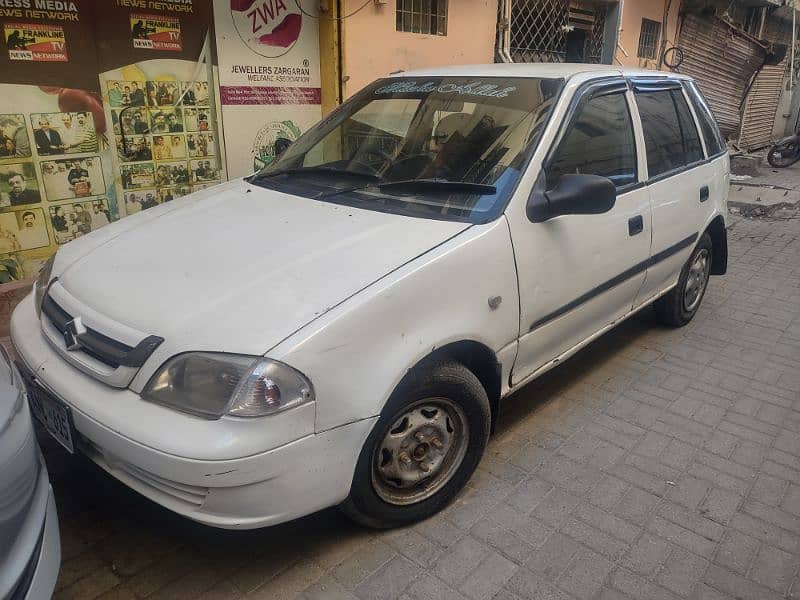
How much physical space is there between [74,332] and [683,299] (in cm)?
396

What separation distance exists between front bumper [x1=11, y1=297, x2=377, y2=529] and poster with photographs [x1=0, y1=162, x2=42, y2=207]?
305 cm

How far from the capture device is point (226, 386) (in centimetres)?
189

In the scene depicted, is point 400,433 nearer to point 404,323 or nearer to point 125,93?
point 404,323

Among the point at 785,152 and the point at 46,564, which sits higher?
the point at 46,564

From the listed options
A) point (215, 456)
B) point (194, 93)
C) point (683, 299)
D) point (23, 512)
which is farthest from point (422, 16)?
point (23, 512)

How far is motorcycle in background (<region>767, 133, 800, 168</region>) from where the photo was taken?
12.5m

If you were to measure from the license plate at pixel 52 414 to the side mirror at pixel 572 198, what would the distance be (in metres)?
1.95

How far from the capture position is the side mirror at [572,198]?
8.60ft

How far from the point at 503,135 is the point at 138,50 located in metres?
3.54

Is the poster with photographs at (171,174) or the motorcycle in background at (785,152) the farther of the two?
the motorcycle in background at (785,152)

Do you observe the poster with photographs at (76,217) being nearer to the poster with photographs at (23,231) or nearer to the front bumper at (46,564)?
the poster with photographs at (23,231)

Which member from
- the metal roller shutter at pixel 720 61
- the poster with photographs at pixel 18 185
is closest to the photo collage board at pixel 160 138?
the poster with photographs at pixel 18 185

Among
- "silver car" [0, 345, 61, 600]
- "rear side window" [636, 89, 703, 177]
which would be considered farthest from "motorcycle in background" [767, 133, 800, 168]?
"silver car" [0, 345, 61, 600]

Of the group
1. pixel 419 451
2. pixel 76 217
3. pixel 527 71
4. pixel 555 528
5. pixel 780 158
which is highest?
pixel 527 71
